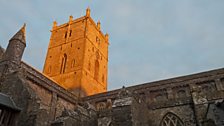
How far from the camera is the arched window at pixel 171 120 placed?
15078mm

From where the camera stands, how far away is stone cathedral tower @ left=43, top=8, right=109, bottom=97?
29.8 meters

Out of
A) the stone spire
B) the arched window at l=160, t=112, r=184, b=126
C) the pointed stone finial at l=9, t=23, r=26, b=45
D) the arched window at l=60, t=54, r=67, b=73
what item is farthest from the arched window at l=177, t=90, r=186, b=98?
the arched window at l=60, t=54, r=67, b=73

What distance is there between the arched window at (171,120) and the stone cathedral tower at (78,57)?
14.3m

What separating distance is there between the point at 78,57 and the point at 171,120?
62.7 ft

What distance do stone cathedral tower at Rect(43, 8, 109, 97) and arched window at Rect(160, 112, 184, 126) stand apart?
565 inches

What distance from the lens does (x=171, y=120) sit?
15188mm

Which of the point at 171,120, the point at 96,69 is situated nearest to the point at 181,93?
the point at 171,120

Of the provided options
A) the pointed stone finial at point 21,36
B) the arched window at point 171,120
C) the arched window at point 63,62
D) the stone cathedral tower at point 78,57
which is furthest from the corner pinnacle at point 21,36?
the arched window at point 63,62

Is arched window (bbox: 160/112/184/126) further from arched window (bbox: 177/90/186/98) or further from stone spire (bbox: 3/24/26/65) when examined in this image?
stone spire (bbox: 3/24/26/65)

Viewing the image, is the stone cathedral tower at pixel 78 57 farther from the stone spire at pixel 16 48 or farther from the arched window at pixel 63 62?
the stone spire at pixel 16 48

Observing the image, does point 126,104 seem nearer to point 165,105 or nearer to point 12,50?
point 165,105

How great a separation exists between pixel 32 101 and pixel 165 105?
9341mm

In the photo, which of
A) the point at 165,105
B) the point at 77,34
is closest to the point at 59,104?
the point at 165,105

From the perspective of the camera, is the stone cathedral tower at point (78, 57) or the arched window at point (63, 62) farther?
the arched window at point (63, 62)
